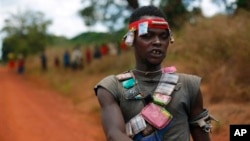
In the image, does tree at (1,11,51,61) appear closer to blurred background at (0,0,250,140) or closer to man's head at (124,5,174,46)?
blurred background at (0,0,250,140)

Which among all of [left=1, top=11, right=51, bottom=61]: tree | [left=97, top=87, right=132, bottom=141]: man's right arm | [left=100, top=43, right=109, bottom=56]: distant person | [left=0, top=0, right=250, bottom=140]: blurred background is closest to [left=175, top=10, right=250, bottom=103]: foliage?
[left=0, top=0, right=250, bottom=140]: blurred background

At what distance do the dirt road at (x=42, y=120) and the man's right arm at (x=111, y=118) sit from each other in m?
7.70

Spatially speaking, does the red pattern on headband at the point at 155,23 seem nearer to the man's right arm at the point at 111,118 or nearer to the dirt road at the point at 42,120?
the man's right arm at the point at 111,118

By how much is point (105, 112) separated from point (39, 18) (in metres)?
34.8

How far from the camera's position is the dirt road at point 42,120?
1012 centimetres

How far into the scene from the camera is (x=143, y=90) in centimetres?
223

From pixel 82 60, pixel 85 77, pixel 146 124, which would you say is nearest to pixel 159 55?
pixel 146 124

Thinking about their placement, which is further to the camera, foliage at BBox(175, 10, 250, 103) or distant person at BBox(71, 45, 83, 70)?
distant person at BBox(71, 45, 83, 70)

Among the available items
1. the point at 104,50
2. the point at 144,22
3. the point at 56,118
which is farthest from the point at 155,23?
the point at 104,50

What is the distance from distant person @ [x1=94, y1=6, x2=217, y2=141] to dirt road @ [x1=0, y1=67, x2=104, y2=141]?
300 inches

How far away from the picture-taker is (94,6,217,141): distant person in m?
2.15

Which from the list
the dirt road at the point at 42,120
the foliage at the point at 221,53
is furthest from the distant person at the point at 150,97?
the dirt road at the point at 42,120

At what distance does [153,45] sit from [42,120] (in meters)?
10.5

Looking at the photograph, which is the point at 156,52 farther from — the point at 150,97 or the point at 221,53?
the point at 221,53
